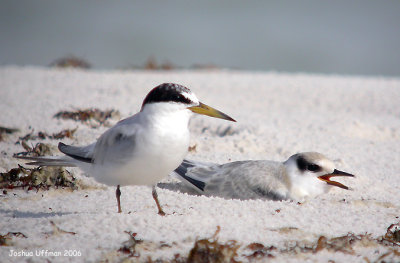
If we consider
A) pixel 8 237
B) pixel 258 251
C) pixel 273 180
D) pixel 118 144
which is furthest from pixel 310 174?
pixel 8 237

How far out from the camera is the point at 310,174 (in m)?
3.80

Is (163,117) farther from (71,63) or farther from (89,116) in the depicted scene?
(71,63)

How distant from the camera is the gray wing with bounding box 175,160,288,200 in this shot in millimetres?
3729

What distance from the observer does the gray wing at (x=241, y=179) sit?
3.73 metres

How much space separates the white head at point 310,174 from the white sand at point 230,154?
11cm

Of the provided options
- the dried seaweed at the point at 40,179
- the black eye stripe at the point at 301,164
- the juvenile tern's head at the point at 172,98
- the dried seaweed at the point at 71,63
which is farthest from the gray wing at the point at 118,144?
the dried seaweed at the point at 71,63

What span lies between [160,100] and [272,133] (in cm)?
308

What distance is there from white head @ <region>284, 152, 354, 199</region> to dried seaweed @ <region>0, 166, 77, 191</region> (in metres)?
1.66

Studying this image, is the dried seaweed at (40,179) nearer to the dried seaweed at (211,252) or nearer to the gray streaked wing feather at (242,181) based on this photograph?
the gray streaked wing feather at (242,181)

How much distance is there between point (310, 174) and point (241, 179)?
0.52 metres

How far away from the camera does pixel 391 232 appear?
115 inches

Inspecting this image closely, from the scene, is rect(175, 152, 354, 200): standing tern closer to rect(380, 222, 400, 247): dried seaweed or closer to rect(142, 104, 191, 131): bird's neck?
rect(380, 222, 400, 247): dried seaweed

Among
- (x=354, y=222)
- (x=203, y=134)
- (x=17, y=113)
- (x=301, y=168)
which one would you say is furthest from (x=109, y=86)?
(x=354, y=222)

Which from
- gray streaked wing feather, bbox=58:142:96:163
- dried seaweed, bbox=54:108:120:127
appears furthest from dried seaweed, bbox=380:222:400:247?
Answer: dried seaweed, bbox=54:108:120:127
